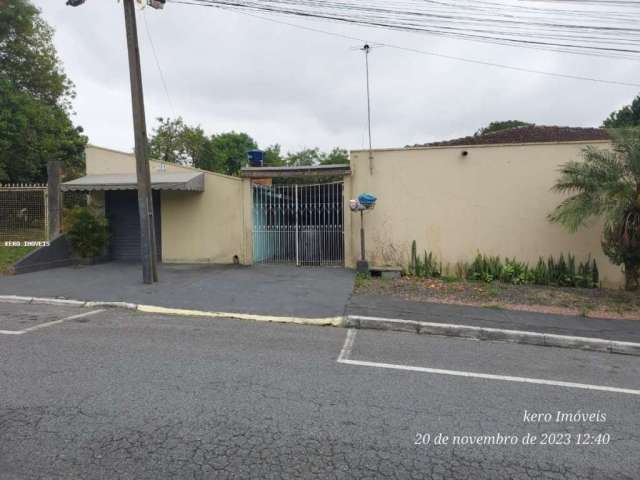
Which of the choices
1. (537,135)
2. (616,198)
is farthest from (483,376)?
(537,135)

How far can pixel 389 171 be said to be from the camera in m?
11.7

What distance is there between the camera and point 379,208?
11.8 metres

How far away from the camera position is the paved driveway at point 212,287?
775 centimetres

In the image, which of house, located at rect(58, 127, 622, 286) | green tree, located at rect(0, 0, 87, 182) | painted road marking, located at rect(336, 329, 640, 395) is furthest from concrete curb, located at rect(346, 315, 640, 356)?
green tree, located at rect(0, 0, 87, 182)

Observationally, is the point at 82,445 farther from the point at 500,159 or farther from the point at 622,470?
the point at 500,159

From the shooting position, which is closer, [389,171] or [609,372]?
[609,372]

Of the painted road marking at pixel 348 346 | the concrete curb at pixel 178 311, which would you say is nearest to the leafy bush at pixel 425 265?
the concrete curb at pixel 178 311

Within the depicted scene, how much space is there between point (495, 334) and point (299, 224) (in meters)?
6.90

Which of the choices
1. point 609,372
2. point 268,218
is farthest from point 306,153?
point 609,372

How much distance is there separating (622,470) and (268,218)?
10.7 meters

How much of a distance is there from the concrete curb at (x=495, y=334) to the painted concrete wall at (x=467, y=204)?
5109mm

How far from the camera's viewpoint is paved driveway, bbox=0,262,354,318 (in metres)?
7.75

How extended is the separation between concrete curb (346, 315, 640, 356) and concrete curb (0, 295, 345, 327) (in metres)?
0.44

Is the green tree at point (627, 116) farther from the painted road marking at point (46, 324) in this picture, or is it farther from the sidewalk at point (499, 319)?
the painted road marking at point (46, 324)
